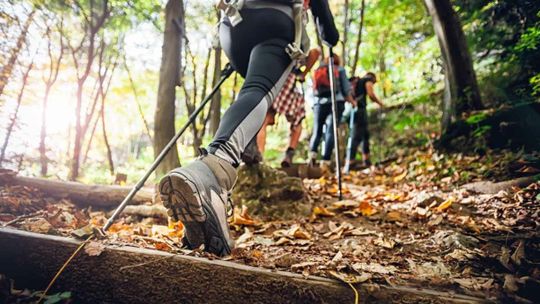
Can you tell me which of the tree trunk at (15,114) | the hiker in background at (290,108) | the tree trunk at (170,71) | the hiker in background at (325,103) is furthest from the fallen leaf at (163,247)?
the hiker in background at (325,103)

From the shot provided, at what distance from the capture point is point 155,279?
1.03 meters

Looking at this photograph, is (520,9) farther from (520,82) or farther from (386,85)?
(386,85)

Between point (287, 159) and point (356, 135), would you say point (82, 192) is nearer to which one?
point (287, 159)

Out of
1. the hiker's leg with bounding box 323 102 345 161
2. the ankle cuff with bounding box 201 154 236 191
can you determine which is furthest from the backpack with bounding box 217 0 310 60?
the hiker's leg with bounding box 323 102 345 161

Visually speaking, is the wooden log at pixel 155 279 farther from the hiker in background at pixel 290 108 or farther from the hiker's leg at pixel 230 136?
the hiker in background at pixel 290 108

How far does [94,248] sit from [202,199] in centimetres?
44

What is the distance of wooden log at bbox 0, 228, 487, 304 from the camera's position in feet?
3.09

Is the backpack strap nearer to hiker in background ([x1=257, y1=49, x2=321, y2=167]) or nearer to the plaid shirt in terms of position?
hiker in background ([x1=257, y1=49, x2=321, y2=167])

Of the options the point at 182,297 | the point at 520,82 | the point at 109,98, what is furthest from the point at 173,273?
the point at 109,98

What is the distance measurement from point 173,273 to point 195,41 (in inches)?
427

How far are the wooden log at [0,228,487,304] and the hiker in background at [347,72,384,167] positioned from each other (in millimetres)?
5979

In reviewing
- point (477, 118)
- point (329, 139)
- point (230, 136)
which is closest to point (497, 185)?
point (477, 118)

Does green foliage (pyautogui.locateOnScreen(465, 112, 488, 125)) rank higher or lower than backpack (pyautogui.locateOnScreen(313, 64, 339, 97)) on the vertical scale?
lower

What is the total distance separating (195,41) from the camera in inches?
414
